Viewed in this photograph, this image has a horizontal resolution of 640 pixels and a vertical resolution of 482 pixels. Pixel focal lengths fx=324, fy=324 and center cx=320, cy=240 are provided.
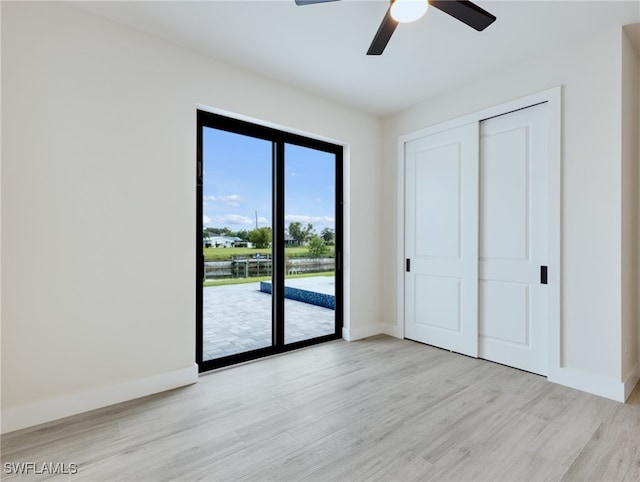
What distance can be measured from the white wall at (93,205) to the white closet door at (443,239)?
229cm

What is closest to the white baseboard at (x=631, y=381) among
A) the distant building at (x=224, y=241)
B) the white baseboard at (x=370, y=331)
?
the white baseboard at (x=370, y=331)

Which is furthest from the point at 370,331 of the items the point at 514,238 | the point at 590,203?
the point at 590,203

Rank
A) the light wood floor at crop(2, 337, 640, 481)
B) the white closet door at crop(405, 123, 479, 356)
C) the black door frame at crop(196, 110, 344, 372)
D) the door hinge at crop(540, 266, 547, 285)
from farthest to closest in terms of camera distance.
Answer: the white closet door at crop(405, 123, 479, 356) < the black door frame at crop(196, 110, 344, 372) < the door hinge at crop(540, 266, 547, 285) < the light wood floor at crop(2, 337, 640, 481)

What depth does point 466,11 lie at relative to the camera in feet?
6.15

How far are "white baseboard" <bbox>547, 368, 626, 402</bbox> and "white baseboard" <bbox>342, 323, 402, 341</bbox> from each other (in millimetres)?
1703

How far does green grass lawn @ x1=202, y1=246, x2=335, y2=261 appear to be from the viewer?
9.97ft

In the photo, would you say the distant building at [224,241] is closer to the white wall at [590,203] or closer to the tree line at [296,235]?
the tree line at [296,235]

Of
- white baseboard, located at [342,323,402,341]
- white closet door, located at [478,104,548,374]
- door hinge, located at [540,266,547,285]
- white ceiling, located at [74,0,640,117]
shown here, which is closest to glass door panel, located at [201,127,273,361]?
white ceiling, located at [74,0,640,117]

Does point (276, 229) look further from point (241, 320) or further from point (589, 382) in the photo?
point (589, 382)

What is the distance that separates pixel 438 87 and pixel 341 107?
110cm

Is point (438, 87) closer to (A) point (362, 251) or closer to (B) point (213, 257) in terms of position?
(A) point (362, 251)

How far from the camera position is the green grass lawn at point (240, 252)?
304 centimetres

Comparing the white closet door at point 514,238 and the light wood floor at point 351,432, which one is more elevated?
the white closet door at point 514,238

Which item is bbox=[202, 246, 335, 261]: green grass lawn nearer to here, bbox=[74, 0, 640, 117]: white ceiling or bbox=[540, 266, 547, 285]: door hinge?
bbox=[74, 0, 640, 117]: white ceiling
